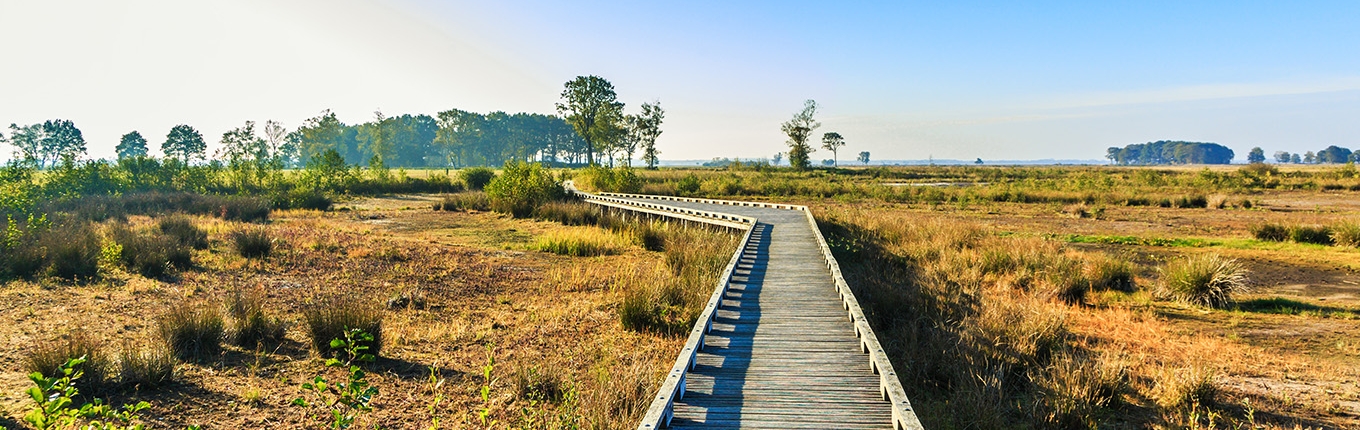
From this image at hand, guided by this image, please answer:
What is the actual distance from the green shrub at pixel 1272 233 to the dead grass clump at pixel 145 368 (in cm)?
2457

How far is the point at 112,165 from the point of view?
3281cm

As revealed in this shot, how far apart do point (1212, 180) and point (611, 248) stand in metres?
46.7

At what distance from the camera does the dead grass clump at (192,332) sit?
798cm

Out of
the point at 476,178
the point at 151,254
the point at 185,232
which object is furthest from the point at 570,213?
the point at 476,178

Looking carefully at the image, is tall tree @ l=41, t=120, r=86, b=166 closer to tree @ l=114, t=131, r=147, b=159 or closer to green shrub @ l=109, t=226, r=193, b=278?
tree @ l=114, t=131, r=147, b=159

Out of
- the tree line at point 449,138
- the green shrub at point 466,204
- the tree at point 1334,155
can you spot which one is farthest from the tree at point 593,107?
the tree at point 1334,155

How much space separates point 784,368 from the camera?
634 cm

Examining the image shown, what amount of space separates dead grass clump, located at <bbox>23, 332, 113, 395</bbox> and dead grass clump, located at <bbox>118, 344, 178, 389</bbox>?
15cm

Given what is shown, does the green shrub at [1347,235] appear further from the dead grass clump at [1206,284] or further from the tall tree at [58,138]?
the tall tree at [58,138]

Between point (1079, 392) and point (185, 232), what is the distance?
19860mm

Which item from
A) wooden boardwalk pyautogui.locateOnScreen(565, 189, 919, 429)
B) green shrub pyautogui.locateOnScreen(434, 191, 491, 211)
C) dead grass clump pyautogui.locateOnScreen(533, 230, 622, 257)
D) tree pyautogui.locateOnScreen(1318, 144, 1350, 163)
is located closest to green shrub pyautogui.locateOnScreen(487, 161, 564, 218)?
green shrub pyautogui.locateOnScreen(434, 191, 491, 211)

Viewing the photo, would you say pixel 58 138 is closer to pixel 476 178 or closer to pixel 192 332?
pixel 476 178

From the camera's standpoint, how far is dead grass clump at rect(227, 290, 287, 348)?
8.58 metres

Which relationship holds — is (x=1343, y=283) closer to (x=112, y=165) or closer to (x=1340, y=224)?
(x=1340, y=224)
